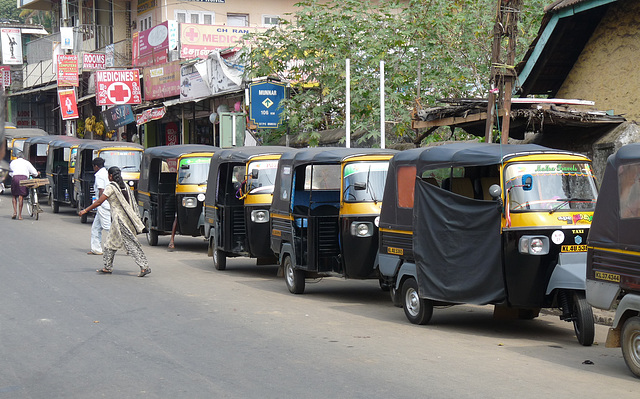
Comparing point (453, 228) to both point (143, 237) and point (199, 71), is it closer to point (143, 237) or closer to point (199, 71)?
point (143, 237)

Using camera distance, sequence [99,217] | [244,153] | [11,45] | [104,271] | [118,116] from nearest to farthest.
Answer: [104,271] → [244,153] → [99,217] → [118,116] → [11,45]

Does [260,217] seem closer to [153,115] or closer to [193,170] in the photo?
[193,170]

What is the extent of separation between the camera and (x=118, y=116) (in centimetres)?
3750

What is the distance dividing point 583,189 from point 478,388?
3587 millimetres

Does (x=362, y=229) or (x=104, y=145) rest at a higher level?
(x=104, y=145)

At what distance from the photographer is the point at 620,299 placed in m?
7.87

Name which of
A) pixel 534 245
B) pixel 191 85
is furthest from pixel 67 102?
pixel 534 245

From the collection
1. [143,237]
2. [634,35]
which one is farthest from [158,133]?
[634,35]

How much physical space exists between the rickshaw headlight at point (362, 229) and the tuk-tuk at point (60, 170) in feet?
59.7

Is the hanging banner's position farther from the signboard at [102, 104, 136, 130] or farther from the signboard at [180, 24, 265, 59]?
the signboard at [180, 24, 265, 59]

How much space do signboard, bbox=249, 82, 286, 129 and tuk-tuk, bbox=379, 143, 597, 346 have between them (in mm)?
13327

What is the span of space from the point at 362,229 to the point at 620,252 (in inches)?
196

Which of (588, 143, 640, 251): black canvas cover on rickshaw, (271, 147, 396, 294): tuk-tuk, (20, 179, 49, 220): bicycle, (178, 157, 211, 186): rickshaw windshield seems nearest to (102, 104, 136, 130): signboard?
(20, 179, 49, 220): bicycle

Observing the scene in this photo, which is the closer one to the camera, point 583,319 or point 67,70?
point 583,319
